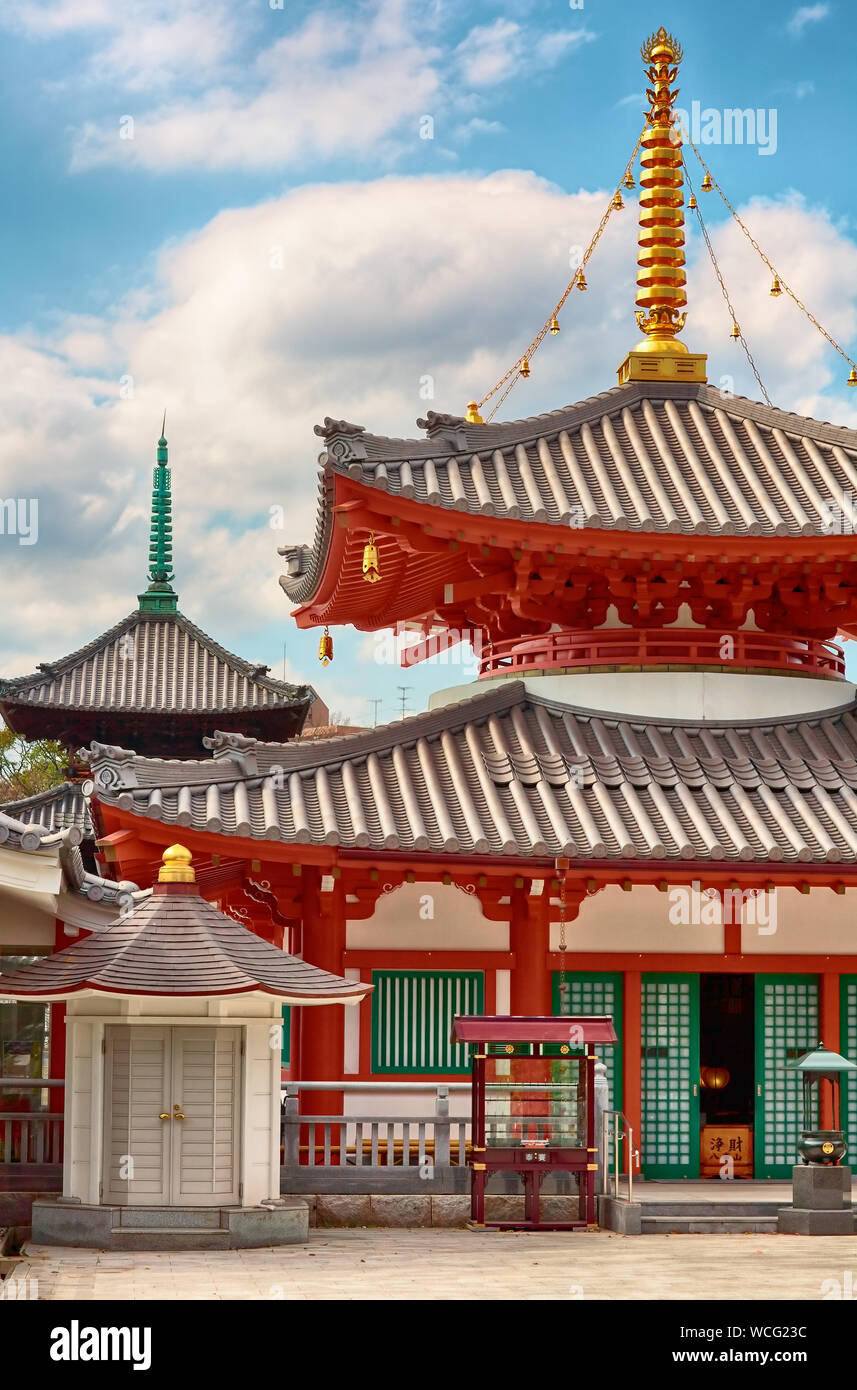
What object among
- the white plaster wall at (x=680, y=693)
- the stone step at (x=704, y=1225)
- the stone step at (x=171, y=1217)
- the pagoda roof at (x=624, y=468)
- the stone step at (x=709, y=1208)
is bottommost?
the stone step at (x=704, y=1225)

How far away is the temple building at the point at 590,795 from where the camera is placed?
67.4 feet

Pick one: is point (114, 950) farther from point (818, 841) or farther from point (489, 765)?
point (818, 841)

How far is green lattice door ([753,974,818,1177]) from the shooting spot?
2194cm

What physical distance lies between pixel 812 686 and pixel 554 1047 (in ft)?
23.8

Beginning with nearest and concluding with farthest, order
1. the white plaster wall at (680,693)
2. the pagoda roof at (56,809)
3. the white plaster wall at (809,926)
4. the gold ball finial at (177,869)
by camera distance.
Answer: the gold ball finial at (177,869)
the white plaster wall at (809,926)
the white plaster wall at (680,693)
the pagoda roof at (56,809)

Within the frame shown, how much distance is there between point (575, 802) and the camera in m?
21.3

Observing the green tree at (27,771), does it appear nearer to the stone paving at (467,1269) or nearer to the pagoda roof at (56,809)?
the pagoda roof at (56,809)

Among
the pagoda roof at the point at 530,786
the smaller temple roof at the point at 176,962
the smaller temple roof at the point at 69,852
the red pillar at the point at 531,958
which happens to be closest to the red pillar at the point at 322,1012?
the pagoda roof at the point at 530,786

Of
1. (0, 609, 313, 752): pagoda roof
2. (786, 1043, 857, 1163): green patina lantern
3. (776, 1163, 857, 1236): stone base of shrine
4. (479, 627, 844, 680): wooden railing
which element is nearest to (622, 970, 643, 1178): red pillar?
(786, 1043, 857, 1163): green patina lantern

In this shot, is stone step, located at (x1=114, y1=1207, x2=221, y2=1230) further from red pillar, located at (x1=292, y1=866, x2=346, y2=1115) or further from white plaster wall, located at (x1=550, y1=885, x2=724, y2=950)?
white plaster wall, located at (x1=550, y1=885, x2=724, y2=950)

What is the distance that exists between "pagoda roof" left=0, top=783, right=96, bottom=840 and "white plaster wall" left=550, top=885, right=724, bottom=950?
58.2 ft

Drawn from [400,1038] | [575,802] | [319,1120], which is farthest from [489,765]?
[319,1120]

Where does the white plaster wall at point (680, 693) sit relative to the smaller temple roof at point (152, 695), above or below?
below

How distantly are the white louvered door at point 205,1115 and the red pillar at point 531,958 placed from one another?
4.84 metres
